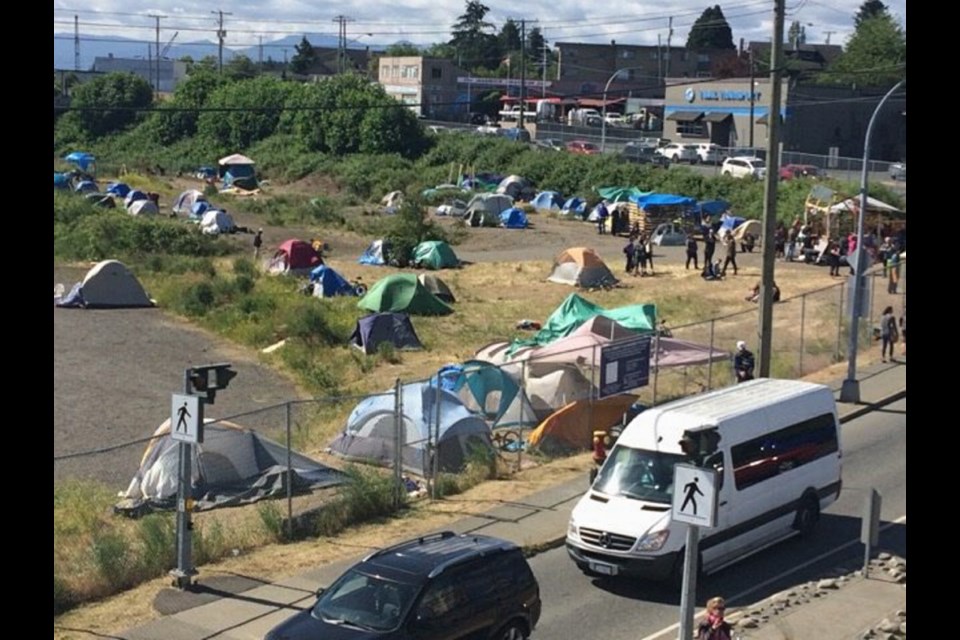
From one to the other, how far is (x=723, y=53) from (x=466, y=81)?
126ft

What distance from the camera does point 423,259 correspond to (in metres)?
51.5

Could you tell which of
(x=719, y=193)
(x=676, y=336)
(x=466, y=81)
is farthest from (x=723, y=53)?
(x=676, y=336)

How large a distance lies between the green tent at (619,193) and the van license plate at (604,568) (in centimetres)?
5000

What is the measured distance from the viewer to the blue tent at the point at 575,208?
70.9 meters

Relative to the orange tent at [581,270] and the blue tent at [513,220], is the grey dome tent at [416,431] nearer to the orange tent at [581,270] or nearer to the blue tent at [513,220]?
the orange tent at [581,270]

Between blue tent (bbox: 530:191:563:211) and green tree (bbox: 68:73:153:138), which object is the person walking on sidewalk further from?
green tree (bbox: 68:73:153:138)

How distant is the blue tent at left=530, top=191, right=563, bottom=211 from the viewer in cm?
7378

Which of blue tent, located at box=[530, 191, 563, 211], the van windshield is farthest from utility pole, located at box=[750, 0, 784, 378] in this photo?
blue tent, located at box=[530, 191, 563, 211]

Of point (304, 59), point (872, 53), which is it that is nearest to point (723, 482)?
point (872, 53)

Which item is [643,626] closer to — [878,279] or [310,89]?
[878,279]

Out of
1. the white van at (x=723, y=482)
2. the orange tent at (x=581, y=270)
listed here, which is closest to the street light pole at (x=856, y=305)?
the white van at (x=723, y=482)

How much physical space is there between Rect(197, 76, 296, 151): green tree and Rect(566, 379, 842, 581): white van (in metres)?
89.9

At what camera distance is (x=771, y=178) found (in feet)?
83.4

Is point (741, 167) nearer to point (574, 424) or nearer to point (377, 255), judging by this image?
point (377, 255)
